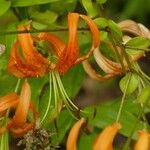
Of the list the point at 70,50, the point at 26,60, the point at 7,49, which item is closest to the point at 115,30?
the point at 70,50

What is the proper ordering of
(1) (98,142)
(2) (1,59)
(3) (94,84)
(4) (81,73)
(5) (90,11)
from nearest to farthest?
(1) (98,142) → (5) (90,11) → (2) (1,59) → (4) (81,73) → (3) (94,84)

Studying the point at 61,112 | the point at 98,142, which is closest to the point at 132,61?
the point at 61,112

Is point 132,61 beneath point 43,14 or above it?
beneath

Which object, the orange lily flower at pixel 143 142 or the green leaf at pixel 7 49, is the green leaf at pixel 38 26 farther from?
the orange lily flower at pixel 143 142

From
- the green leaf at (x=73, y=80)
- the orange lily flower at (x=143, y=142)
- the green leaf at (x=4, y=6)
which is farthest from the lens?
the green leaf at (x=73, y=80)

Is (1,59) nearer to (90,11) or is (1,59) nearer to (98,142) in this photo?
(90,11)

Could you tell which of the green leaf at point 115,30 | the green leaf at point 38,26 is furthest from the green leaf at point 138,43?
the green leaf at point 38,26
